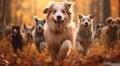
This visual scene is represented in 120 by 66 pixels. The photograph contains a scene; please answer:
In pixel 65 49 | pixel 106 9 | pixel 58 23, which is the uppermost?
pixel 106 9

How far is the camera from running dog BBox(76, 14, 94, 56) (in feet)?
17.6

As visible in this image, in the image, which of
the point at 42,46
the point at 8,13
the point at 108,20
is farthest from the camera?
Result: the point at 8,13

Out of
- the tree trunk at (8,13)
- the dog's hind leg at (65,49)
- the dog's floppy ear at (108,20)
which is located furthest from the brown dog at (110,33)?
the tree trunk at (8,13)

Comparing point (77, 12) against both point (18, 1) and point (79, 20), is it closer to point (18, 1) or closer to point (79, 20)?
point (79, 20)

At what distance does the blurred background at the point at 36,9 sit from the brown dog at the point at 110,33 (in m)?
0.07

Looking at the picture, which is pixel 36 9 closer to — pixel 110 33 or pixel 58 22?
pixel 58 22

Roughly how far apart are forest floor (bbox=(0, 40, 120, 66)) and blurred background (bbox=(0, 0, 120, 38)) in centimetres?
27

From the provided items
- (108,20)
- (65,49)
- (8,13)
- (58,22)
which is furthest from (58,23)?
(8,13)

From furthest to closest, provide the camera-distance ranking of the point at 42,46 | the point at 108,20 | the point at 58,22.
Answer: the point at 42,46, the point at 108,20, the point at 58,22

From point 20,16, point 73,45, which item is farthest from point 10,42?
point 73,45

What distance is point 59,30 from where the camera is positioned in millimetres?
5277

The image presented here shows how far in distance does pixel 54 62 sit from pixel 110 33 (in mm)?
707

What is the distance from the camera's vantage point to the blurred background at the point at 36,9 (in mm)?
5434

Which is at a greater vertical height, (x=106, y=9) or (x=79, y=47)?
(x=106, y=9)
